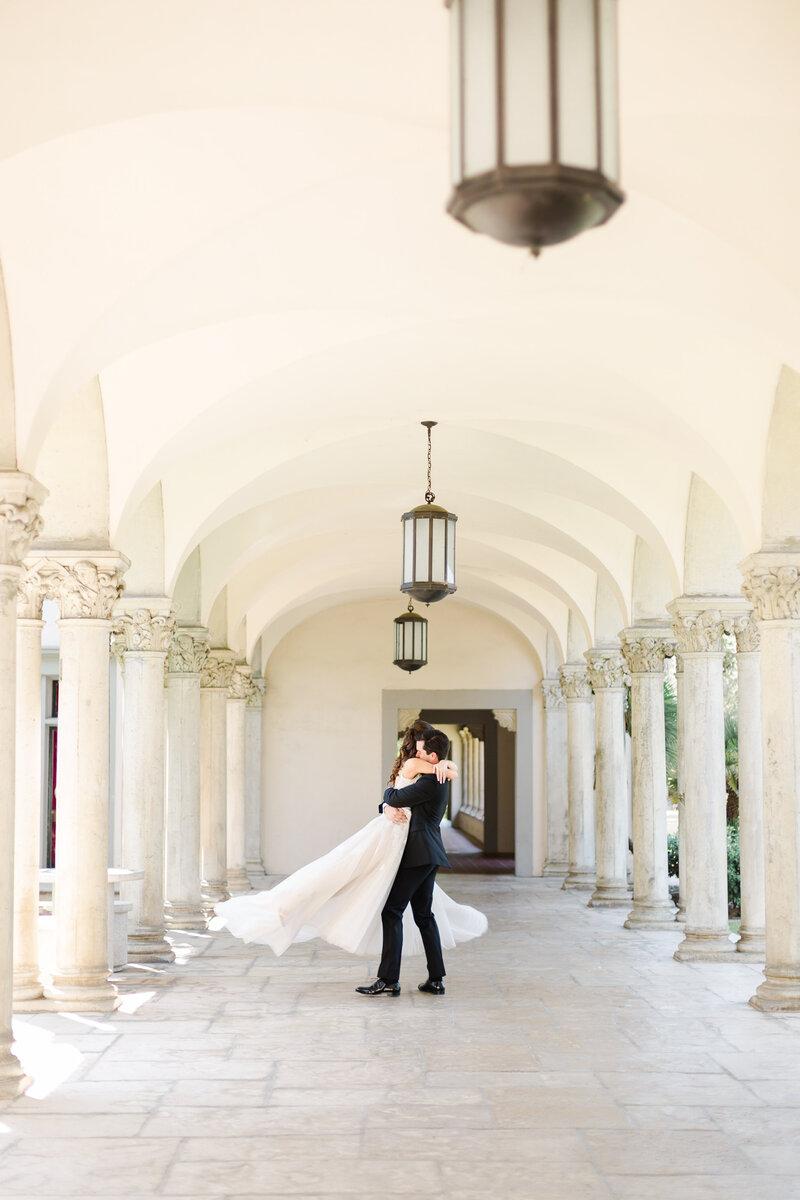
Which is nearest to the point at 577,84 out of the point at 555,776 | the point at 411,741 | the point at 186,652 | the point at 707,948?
the point at 411,741

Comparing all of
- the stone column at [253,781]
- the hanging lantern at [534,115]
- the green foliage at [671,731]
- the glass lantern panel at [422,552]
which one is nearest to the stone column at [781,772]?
the glass lantern panel at [422,552]

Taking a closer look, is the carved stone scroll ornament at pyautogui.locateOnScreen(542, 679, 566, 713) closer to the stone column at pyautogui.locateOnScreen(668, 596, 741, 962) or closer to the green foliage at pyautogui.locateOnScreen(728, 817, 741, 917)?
the green foliage at pyautogui.locateOnScreen(728, 817, 741, 917)

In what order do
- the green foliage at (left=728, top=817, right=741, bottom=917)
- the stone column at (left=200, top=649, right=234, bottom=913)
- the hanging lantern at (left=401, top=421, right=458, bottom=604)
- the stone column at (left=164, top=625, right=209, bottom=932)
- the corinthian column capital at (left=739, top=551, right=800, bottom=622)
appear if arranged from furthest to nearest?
the green foliage at (left=728, top=817, right=741, bottom=917)
the stone column at (left=200, top=649, right=234, bottom=913)
the stone column at (left=164, top=625, right=209, bottom=932)
the hanging lantern at (left=401, top=421, right=458, bottom=604)
the corinthian column capital at (left=739, top=551, right=800, bottom=622)

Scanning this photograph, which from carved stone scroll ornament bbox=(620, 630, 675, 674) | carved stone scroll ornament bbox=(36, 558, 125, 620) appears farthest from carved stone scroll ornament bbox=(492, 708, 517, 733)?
carved stone scroll ornament bbox=(36, 558, 125, 620)

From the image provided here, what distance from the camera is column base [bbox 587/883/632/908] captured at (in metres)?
15.3

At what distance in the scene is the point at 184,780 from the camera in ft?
41.1

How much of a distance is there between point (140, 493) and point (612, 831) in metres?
8.51

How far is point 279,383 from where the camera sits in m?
8.61

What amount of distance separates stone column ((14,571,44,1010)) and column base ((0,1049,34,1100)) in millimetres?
2130

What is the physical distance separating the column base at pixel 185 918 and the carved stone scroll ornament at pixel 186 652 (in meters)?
2.35

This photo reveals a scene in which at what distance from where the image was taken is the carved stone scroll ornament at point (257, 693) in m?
20.5

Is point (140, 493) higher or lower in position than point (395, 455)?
lower

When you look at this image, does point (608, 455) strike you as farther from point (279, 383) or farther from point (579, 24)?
point (579, 24)

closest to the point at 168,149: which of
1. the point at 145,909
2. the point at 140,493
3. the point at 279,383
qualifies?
the point at 279,383
